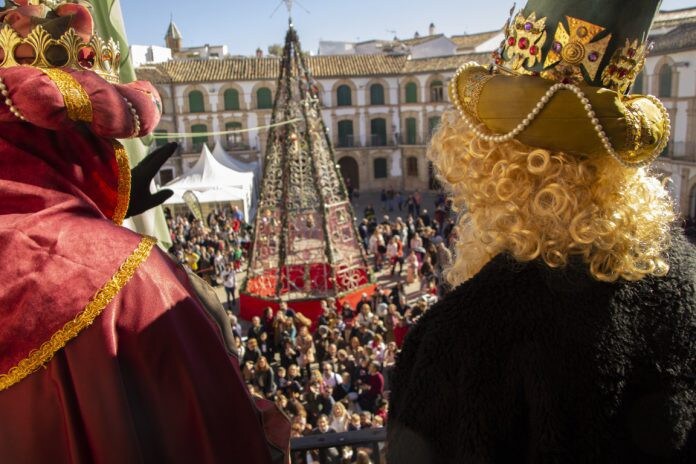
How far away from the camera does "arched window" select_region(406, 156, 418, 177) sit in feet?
104

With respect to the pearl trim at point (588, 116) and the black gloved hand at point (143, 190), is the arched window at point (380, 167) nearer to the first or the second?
the black gloved hand at point (143, 190)

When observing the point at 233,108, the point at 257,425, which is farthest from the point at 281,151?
the point at 233,108

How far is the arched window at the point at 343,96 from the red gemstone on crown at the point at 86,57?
29.9 meters

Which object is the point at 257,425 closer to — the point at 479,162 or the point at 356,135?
the point at 479,162

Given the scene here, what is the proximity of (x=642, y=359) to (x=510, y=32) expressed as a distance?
2.99ft

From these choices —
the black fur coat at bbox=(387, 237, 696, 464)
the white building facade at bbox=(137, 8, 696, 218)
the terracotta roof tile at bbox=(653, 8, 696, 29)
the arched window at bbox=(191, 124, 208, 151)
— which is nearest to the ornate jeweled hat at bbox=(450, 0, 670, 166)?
the black fur coat at bbox=(387, 237, 696, 464)

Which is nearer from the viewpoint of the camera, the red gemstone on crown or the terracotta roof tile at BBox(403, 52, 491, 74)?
the red gemstone on crown

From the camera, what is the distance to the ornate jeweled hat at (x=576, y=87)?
144 cm

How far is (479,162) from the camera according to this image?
161cm

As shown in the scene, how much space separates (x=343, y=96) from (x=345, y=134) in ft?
6.42

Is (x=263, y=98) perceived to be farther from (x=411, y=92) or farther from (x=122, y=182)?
(x=122, y=182)

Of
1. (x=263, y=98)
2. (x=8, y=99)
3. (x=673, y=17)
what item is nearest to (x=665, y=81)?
(x=673, y=17)

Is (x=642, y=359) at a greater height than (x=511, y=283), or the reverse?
(x=511, y=283)

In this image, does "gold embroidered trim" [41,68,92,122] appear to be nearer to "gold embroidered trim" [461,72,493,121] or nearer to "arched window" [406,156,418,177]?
"gold embroidered trim" [461,72,493,121]
